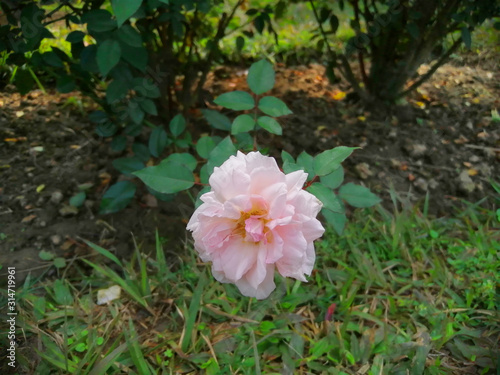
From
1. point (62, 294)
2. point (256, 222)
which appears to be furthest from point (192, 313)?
point (256, 222)

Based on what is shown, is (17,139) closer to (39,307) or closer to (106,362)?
(39,307)

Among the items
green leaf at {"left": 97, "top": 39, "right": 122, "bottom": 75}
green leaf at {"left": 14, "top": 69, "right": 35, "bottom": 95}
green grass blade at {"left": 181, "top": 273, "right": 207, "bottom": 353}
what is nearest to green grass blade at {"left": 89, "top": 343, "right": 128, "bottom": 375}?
green grass blade at {"left": 181, "top": 273, "right": 207, "bottom": 353}

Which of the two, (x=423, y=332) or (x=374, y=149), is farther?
(x=374, y=149)

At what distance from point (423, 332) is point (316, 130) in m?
1.27

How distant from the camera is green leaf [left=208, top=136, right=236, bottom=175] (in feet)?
3.94

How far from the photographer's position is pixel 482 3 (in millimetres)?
2105

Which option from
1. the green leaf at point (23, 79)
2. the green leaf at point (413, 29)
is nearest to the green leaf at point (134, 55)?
the green leaf at point (23, 79)

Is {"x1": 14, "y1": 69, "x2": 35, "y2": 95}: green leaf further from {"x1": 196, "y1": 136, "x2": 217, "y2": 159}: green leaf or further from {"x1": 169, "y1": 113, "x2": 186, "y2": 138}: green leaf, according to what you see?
{"x1": 196, "y1": 136, "x2": 217, "y2": 159}: green leaf

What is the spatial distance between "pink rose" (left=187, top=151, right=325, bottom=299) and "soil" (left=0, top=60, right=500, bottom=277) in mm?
1028

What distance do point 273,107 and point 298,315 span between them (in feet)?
2.41

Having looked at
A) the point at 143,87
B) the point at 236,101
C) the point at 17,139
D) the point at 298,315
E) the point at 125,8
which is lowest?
the point at 298,315

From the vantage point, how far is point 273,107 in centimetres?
140

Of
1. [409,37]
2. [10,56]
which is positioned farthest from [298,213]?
[409,37]

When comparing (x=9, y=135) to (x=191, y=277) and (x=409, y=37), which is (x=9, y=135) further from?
(x=409, y=37)
